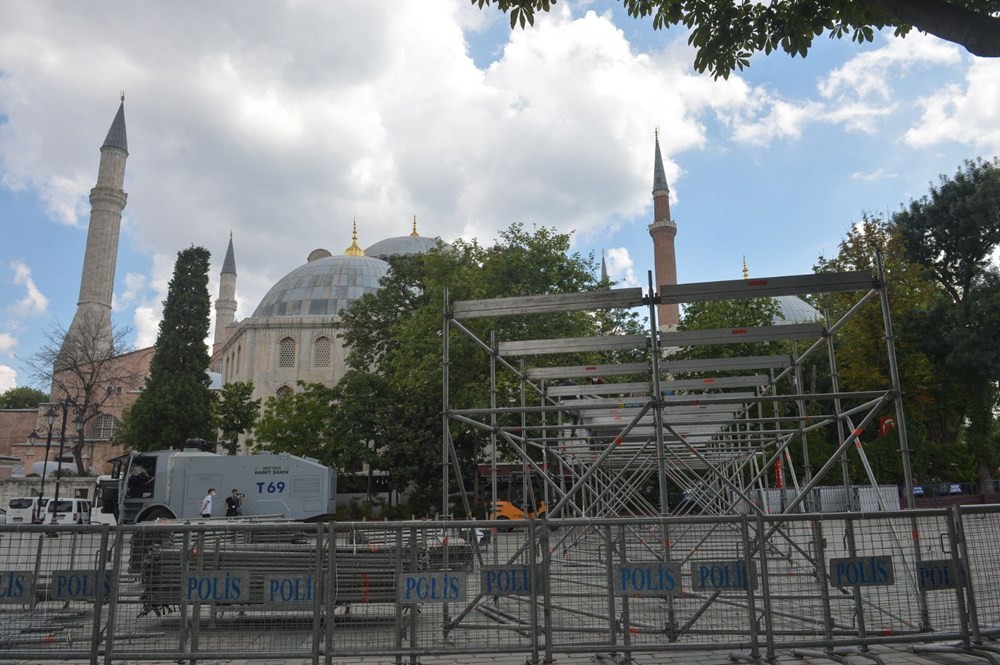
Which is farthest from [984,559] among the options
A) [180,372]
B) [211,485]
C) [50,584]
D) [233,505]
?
[180,372]

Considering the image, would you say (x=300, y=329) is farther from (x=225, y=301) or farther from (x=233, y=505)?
(x=225, y=301)

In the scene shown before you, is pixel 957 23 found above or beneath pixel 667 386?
above

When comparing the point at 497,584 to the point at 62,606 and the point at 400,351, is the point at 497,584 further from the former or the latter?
the point at 400,351

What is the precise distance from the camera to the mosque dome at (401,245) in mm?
72062

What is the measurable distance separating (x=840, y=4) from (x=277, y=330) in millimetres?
49482

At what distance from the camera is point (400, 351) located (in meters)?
30.3

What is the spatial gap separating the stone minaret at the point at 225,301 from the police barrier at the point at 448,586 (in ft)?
286

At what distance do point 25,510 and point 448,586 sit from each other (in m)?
29.3

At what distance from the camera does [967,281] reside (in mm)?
33875

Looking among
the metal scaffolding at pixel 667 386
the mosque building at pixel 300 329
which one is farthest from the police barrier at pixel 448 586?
the mosque building at pixel 300 329

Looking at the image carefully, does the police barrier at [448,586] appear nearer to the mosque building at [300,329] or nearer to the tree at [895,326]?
the tree at [895,326]

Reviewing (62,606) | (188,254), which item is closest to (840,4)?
(62,606)

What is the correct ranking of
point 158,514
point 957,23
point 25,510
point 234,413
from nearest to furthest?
point 957,23 < point 158,514 < point 25,510 < point 234,413

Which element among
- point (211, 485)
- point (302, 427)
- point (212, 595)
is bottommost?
point (212, 595)
